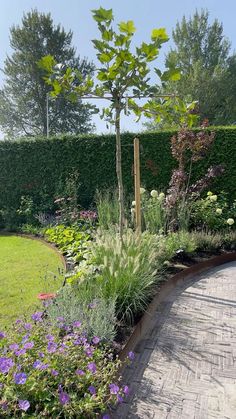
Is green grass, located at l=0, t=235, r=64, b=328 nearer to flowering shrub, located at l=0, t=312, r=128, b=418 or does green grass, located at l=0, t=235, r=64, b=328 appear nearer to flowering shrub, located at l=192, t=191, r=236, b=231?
flowering shrub, located at l=0, t=312, r=128, b=418

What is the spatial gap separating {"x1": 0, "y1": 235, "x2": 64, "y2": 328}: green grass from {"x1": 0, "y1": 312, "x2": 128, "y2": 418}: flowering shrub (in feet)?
3.70

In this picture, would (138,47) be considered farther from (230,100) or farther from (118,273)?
(230,100)

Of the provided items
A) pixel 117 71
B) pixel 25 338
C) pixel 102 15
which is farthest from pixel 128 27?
pixel 25 338

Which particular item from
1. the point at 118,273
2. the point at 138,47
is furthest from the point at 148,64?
the point at 118,273

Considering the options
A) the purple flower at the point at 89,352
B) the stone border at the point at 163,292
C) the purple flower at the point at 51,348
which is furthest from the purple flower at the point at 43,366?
the stone border at the point at 163,292

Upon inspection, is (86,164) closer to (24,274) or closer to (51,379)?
(24,274)

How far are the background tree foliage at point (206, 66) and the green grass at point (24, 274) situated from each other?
42.6ft

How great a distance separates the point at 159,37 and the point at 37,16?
73.1 feet

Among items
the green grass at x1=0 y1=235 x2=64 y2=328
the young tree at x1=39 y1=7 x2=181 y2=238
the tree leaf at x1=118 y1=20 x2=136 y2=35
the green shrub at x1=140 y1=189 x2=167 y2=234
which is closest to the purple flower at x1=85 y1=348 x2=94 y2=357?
the green grass at x1=0 y1=235 x2=64 y2=328

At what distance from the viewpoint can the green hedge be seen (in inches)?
266

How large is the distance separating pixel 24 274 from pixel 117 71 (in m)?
2.96

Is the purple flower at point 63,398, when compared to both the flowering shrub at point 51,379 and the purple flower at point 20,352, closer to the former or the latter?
the flowering shrub at point 51,379

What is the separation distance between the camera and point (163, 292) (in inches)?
144

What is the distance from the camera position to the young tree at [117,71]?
276cm
